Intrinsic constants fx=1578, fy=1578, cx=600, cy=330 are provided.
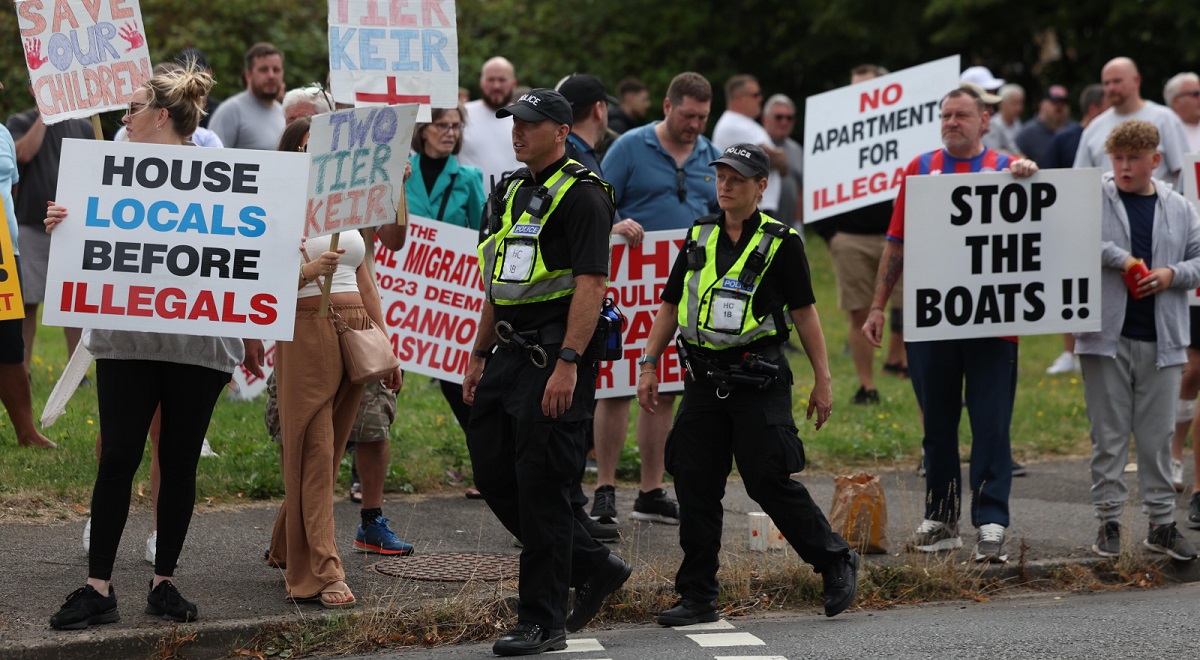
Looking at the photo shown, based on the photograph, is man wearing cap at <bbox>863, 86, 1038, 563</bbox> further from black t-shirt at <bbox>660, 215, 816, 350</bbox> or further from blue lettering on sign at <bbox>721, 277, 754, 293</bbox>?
blue lettering on sign at <bbox>721, 277, 754, 293</bbox>

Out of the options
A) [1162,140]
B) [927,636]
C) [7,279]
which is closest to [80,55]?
[7,279]

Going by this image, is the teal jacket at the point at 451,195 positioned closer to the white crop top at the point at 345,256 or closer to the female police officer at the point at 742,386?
the white crop top at the point at 345,256

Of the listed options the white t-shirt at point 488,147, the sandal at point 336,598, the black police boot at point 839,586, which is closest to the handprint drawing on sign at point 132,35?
the sandal at point 336,598

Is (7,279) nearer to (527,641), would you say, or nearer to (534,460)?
(534,460)

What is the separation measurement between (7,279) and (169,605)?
167 centimetres

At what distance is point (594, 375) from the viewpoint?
5895mm

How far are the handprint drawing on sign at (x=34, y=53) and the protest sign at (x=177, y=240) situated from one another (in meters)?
0.63

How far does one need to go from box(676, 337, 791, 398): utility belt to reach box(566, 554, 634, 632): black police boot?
80 cm

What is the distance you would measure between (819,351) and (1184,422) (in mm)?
4061

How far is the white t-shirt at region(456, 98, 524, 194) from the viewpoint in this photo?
417 inches

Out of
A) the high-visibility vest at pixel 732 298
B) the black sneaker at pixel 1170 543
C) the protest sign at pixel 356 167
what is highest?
the protest sign at pixel 356 167

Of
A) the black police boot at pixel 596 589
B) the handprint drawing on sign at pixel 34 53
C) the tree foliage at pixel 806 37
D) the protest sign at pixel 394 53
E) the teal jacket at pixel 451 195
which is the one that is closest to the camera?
the black police boot at pixel 596 589

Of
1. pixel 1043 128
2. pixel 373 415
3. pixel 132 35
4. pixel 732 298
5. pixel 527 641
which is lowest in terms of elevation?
pixel 527 641

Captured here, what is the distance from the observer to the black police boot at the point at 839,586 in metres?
6.43
